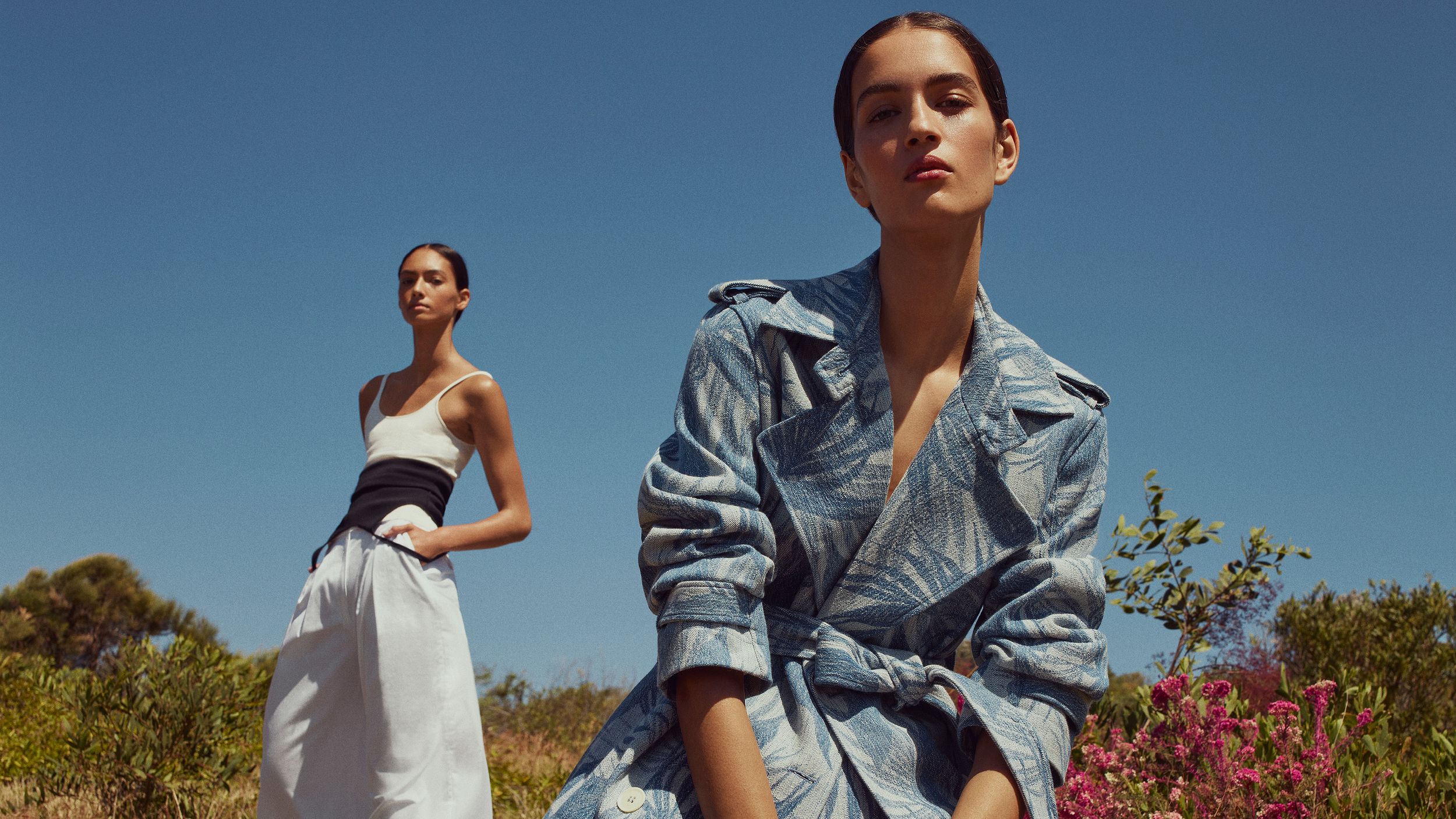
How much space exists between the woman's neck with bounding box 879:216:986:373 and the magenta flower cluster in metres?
1.52

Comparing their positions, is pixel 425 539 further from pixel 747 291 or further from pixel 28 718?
pixel 28 718

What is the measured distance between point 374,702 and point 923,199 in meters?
2.87

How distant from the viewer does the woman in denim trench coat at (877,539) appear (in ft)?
5.22

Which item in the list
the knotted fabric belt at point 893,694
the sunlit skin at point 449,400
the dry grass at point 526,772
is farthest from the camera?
the dry grass at point 526,772

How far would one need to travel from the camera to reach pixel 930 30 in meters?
1.87

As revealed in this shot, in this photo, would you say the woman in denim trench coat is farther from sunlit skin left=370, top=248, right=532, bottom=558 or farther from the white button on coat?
sunlit skin left=370, top=248, right=532, bottom=558

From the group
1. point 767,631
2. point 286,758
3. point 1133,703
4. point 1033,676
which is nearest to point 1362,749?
point 1133,703

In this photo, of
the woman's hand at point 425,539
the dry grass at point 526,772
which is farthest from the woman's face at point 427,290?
the dry grass at point 526,772

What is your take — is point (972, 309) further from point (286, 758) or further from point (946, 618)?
point (286, 758)

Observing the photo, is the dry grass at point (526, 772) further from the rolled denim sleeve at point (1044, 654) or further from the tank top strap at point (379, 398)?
the rolled denim sleeve at point (1044, 654)

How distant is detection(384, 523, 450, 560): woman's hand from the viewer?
4.04m

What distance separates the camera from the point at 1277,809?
3.03 metres

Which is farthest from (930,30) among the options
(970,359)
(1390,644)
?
(1390,644)

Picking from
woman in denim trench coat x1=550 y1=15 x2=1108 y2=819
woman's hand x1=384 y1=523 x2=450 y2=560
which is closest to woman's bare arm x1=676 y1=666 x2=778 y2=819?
woman in denim trench coat x1=550 y1=15 x2=1108 y2=819
